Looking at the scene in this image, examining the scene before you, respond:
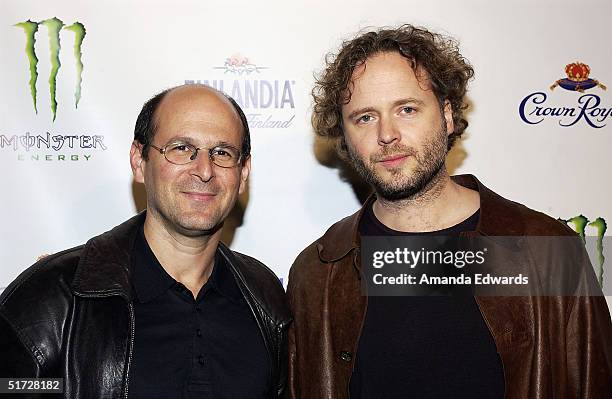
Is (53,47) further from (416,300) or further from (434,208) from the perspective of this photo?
(416,300)

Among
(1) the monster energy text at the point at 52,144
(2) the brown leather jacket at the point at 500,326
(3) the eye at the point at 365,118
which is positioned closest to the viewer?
(2) the brown leather jacket at the point at 500,326

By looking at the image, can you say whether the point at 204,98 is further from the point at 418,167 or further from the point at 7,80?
the point at 7,80

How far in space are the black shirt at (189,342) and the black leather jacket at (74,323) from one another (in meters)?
0.06

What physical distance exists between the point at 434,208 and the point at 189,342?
3.10ft

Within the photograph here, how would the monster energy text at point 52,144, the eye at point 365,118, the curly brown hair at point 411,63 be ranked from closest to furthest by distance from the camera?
the eye at point 365,118
the curly brown hair at point 411,63
the monster energy text at point 52,144

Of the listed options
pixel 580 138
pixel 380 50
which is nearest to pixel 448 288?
pixel 380 50

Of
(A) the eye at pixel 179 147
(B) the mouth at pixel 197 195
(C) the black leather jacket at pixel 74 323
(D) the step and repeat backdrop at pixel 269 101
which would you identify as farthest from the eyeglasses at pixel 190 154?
(D) the step and repeat backdrop at pixel 269 101

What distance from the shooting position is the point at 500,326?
6.17 ft

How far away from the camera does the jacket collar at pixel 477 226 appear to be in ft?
6.55

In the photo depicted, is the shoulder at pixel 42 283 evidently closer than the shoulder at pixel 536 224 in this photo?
Yes

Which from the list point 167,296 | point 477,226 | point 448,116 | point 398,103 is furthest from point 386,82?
point 167,296

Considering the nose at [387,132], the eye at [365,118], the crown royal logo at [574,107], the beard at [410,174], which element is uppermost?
the crown royal logo at [574,107]

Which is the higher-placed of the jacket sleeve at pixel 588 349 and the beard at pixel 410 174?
the beard at pixel 410 174

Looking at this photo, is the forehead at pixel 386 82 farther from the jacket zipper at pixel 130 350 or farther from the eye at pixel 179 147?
the jacket zipper at pixel 130 350
